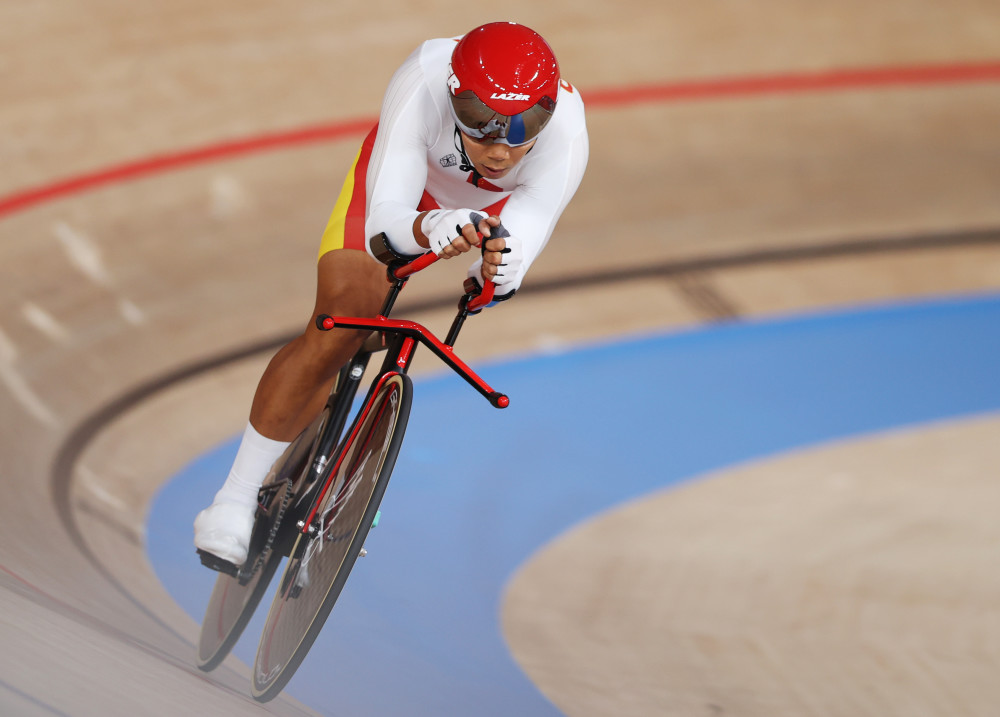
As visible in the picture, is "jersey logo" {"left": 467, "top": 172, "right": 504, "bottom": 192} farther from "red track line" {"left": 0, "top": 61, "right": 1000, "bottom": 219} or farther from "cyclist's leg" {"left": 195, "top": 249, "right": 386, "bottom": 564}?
"red track line" {"left": 0, "top": 61, "right": 1000, "bottom": 219}

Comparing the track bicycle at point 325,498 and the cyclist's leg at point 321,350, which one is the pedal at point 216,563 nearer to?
the track bicycle at point 325,498

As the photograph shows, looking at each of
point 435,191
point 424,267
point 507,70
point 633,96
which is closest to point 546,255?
point 633,96

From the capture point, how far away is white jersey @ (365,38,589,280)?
203cm

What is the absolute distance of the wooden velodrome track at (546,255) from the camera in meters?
2.64

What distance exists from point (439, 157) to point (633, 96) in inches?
135

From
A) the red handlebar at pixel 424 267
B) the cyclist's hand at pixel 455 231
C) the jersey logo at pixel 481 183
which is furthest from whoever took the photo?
the jersey logo at pixel 481 183

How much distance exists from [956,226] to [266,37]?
3.24 metres

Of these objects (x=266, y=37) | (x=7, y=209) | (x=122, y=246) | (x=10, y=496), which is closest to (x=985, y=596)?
(x=10, y=496)

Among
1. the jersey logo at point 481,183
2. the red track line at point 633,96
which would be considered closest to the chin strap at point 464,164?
the jersey logo at point 481,183

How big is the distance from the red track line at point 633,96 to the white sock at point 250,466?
232 cm

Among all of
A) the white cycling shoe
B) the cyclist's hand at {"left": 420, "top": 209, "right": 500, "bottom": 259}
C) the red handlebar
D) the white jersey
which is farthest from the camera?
the white cycling shoe

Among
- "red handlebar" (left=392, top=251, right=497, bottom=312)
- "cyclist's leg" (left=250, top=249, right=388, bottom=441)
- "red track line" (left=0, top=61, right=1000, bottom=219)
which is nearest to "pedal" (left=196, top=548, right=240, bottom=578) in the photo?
"cyclist's leg" (left=250, top=249, right=388, bottom=441)

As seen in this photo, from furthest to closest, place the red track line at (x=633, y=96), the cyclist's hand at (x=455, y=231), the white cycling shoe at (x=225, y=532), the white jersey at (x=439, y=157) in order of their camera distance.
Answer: the red track line at (x=633, y=96), the white cycling shoe at (x=225, y=532), the white jersey at (x=439, y=157), the cyclist's hand at (x=455, y=231)

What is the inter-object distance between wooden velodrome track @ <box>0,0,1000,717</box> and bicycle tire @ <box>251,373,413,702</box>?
13cm
